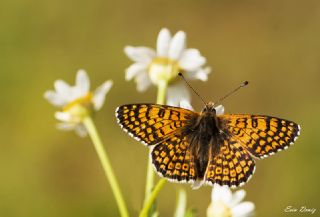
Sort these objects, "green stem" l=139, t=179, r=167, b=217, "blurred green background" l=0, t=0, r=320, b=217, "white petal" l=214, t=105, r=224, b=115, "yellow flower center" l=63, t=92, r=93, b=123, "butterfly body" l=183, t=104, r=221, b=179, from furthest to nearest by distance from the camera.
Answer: "blurred green background" l=0, t=0, r=320, b=217 → "yellow flower center" l=63, t=92, r=93, b=123 → "white petal" l=214, t=105, r=224, b=115 → "butterfly body" l=183, t=104, r=221, b=179 → "green stem" l=139, t=179, r=167, b=217

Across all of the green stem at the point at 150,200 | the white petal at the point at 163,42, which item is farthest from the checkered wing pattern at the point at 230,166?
the white petal at the point at 163,42

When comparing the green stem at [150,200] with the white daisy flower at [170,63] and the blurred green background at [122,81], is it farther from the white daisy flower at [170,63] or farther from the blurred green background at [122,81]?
the blurred green background at [122,81]

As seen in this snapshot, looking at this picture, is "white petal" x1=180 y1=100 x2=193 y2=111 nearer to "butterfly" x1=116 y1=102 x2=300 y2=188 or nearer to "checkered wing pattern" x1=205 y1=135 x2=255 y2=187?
"butterfly" x1=116 y1=102 x2=300 y2=188

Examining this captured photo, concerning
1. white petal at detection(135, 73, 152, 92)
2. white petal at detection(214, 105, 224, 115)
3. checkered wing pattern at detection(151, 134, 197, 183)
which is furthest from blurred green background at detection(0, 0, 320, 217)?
checkered wing pattern at detection(151, 134, 197, 183)

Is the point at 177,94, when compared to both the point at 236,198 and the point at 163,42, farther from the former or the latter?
the point at 236,198

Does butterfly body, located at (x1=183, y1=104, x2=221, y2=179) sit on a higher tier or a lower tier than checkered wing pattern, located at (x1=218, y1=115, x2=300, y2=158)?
higher

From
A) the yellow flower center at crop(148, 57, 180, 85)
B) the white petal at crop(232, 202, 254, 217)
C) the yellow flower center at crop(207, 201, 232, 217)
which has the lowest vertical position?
the white petal at crop(232, 202, 254, 217)
